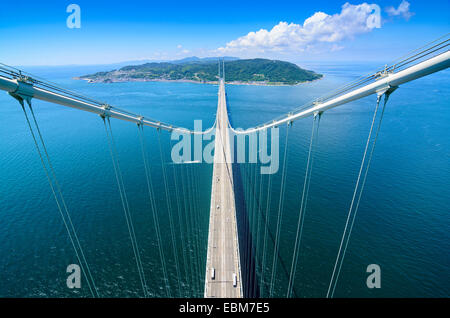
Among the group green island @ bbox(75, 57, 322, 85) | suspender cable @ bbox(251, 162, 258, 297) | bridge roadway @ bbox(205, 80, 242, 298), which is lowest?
suspender cable @ bbox(251, 162, 258, 297)

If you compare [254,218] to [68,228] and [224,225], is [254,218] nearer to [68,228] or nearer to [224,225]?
[224,225]

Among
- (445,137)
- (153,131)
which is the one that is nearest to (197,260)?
(153,131)

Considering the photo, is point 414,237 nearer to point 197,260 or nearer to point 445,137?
point 197,260

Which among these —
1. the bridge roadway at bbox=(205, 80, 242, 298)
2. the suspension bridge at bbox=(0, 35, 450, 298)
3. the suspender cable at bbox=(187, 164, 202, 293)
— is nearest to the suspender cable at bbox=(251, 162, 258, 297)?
the suspension bridge at bbox=(0, 35, 450, 298)

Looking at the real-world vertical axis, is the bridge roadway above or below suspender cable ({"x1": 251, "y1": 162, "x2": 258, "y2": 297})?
above

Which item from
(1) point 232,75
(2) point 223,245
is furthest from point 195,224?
(1) point 232,75

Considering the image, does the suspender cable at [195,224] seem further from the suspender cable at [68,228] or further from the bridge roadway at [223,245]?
the suspender cable at [68,228]

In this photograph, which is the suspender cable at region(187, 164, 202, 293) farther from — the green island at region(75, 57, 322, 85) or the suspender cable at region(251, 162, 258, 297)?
the green island at region(75, 57, 322, 85)

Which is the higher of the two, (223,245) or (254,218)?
(223,245)
